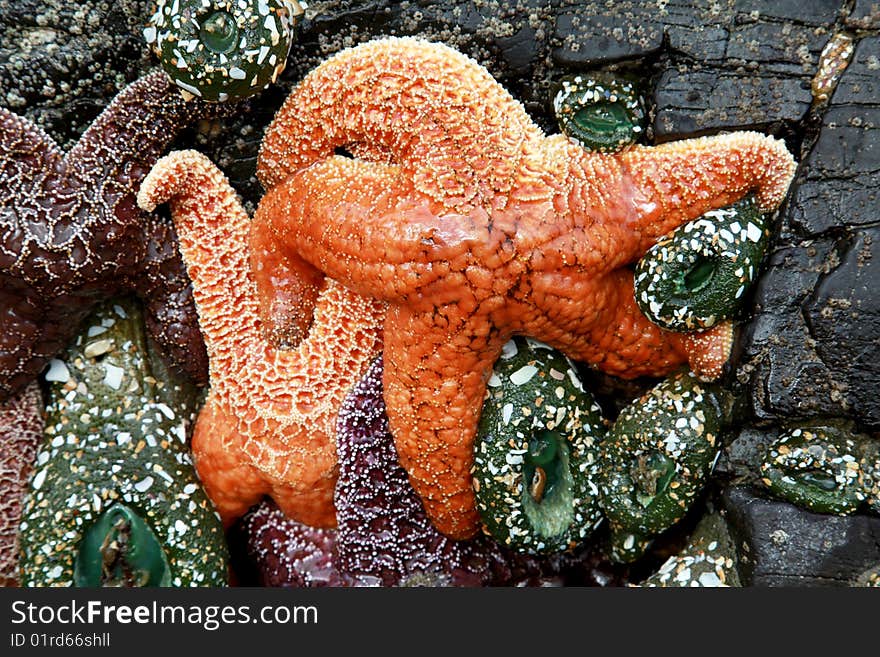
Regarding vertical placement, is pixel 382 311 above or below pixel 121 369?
above

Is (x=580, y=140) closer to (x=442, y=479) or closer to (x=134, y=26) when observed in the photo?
(x=442, y=479)

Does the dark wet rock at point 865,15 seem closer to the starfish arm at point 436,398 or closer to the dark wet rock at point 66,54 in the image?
the starfish arm at point 436,398

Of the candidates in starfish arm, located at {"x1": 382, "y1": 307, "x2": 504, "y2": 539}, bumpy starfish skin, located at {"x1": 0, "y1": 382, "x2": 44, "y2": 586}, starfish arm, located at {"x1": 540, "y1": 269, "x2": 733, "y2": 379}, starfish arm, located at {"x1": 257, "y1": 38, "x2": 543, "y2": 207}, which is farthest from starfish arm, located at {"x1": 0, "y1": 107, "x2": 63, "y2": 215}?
starfish arm, located at {"x1": 540, "y1": 269, "x2": 733, "y2": 379}

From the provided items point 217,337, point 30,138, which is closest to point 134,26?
point 30,138

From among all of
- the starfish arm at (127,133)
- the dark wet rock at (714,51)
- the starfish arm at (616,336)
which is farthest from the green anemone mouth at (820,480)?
the starfish arm at (127,133)

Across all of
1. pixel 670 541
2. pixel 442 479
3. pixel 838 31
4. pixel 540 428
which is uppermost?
pixel 838 31

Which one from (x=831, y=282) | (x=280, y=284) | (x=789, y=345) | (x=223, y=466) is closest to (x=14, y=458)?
(x=223, y=466)
